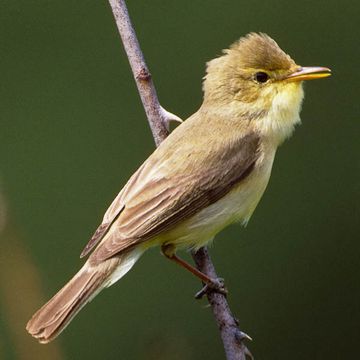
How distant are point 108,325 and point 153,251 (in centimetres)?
48

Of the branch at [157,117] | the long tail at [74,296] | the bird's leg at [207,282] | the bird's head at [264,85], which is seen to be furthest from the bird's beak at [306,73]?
the long tail at [74,296]

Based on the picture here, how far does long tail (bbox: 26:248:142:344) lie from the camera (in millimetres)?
3875

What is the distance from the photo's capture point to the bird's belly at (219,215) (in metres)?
4.23

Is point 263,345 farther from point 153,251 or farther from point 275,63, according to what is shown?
point 275,63

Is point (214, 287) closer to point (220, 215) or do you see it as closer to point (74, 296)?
point (220, 215)

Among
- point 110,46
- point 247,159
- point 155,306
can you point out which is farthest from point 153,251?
point 247,159

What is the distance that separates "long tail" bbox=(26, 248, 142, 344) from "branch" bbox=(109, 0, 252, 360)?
0.31 meters

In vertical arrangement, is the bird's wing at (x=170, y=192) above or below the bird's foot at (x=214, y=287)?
above

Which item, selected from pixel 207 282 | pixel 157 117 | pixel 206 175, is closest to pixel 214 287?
pixel 207 282

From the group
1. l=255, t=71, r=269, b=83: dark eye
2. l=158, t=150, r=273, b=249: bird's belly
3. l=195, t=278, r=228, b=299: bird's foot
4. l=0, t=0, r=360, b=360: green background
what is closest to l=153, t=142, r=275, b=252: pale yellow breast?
l=158, t=150, r=273, b=249: bird's belly

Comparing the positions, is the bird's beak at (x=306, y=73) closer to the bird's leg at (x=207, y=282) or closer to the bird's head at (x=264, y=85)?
the bird's head at (x=264, y=85)

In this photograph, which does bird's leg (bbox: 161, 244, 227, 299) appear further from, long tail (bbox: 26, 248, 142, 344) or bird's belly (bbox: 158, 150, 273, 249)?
long tail (bbox: 26, 248, 142, 344)

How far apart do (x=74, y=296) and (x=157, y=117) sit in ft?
2.78

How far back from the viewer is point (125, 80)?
6.17 m
